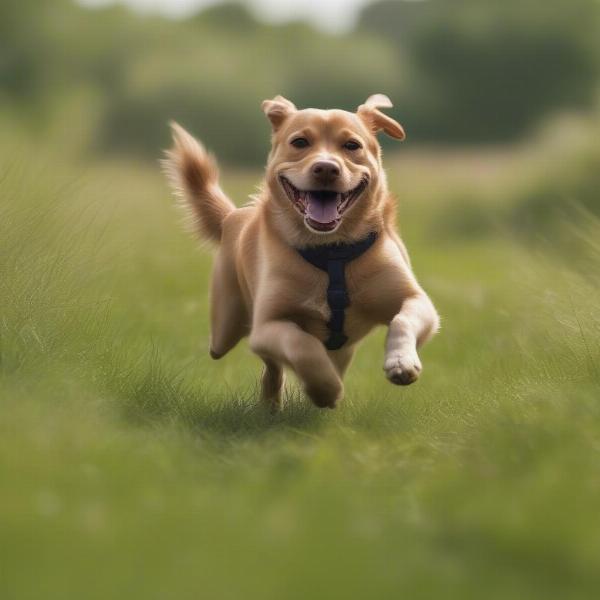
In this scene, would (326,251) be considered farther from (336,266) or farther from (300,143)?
(300,143)

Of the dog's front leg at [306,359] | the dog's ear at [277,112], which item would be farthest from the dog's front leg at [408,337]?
the dog's ear at [277,112]

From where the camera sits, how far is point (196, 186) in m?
5.82

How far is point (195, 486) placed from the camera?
320cm

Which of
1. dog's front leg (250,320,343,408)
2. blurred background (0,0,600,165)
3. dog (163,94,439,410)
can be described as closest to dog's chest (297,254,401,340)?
dog (163,94,439,410)

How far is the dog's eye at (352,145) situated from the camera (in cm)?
464

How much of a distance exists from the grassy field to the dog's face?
82cm

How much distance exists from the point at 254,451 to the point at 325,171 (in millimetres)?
1229

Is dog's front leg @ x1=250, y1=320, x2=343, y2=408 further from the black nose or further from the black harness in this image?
the black nose

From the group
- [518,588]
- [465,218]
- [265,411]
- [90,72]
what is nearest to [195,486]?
[518,588]

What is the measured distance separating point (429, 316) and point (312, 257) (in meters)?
0.55

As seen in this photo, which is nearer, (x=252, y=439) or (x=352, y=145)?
(x=252, y=439)

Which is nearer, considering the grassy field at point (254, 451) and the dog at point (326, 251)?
the grassy field at point (254, 451)

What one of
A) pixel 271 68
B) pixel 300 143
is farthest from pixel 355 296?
pixel 271 68

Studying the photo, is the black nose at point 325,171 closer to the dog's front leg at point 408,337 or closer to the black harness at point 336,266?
the black harness at point 336,266
